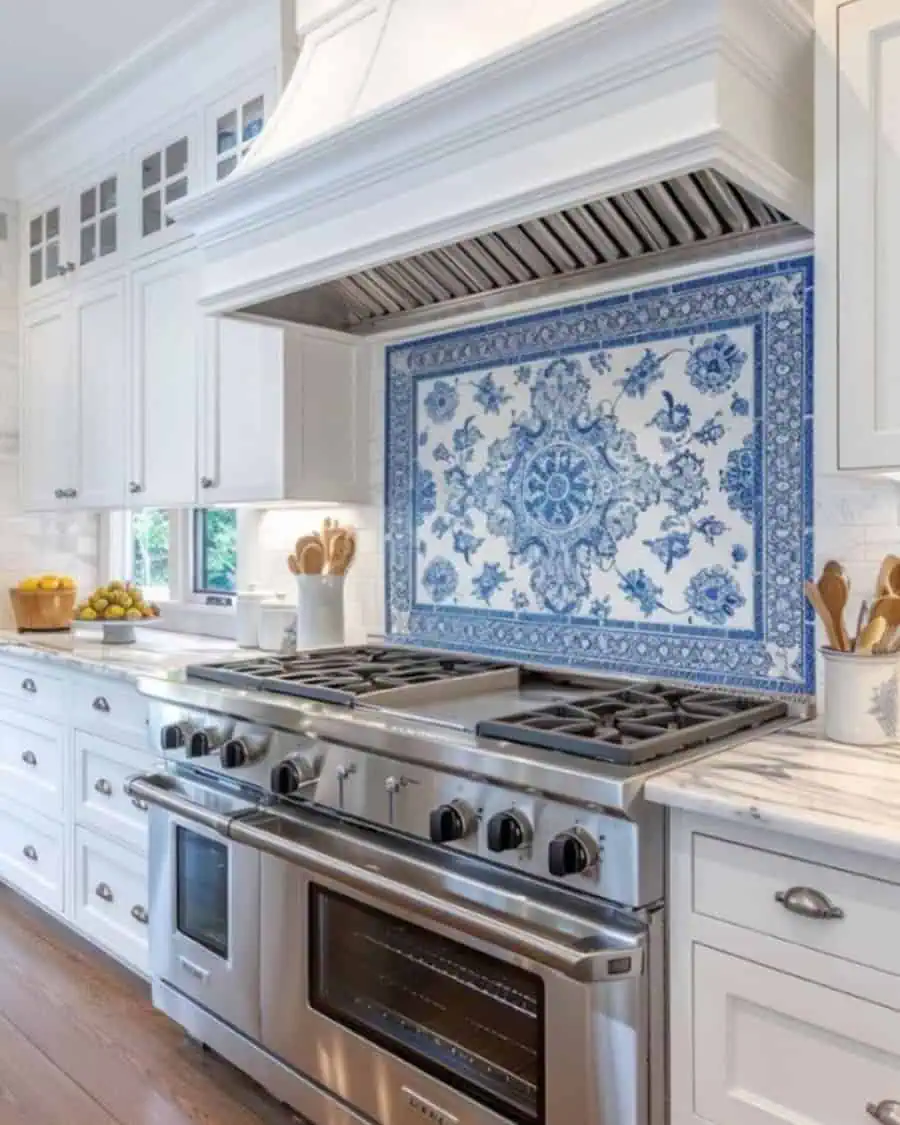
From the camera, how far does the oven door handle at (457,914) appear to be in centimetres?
142

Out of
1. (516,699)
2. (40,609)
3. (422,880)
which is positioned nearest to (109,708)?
(40,609)

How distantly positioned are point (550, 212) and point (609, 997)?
130 cm

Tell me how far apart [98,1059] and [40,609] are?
6.05ft

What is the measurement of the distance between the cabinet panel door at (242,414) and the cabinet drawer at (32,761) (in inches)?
35.9

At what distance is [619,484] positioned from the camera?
7.29ft

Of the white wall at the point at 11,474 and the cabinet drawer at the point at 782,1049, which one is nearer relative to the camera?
the cabinet drawer at the point at 782,1049

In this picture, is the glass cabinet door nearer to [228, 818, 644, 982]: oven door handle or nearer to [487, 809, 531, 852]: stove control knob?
[228, 818, 644, 982]: oven door handle

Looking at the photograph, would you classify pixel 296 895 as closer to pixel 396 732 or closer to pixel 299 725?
pixel 299 725

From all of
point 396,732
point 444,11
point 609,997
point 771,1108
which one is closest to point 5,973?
point 396,732

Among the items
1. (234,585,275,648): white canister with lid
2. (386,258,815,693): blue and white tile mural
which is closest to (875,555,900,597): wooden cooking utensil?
(386,258,815,693): blue and white tile mural

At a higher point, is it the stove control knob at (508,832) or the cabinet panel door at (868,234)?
the cabinet panel door at (868,234)

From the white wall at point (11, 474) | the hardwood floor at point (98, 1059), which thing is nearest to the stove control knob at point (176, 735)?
the hardwood floor at point (98, 1059)

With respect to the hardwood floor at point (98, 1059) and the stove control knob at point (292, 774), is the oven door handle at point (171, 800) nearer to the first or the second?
the stove control knob at point (292, 774)

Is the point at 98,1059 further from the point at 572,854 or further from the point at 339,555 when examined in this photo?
the point at 572,854
